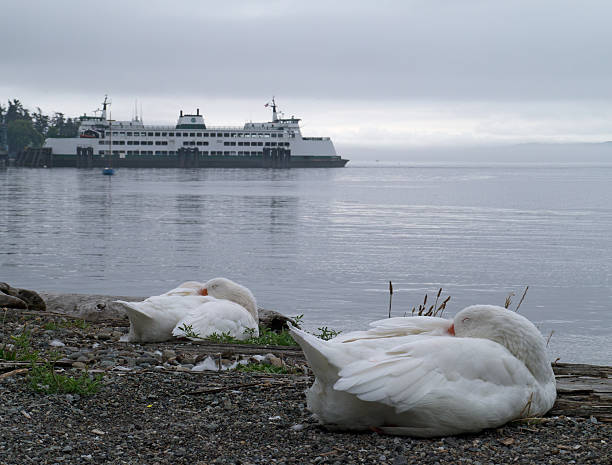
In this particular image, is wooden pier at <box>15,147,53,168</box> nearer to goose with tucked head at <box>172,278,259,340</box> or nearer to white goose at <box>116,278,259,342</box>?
goose with tucked head at <box>172,278,259,340</box>

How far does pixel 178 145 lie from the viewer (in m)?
121

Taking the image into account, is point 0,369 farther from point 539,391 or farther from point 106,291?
point 106,291

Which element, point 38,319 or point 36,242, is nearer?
point 38,319

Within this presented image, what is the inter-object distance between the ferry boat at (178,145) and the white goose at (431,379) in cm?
11738

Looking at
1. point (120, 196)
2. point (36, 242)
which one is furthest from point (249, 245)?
point (120, 196)

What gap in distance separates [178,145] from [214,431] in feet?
392

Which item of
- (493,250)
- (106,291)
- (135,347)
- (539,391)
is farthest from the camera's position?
(493,250)

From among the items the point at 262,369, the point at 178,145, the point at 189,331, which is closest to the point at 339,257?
the point at 189,331

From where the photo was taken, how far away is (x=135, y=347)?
6570 millimetres

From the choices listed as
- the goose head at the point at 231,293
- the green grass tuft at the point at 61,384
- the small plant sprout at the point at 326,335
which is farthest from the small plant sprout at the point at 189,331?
the green grass tuft at the point at 61,384

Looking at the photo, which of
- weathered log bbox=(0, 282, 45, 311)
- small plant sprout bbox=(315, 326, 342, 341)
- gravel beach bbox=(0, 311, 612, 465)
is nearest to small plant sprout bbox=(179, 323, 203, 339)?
small plant sprout bbox=(315, 326, 342, 341)

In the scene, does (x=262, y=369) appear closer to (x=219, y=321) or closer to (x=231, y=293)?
(x=219, y=321)

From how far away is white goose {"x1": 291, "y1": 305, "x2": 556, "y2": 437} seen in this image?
12.2ft

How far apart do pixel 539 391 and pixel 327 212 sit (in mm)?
34881
